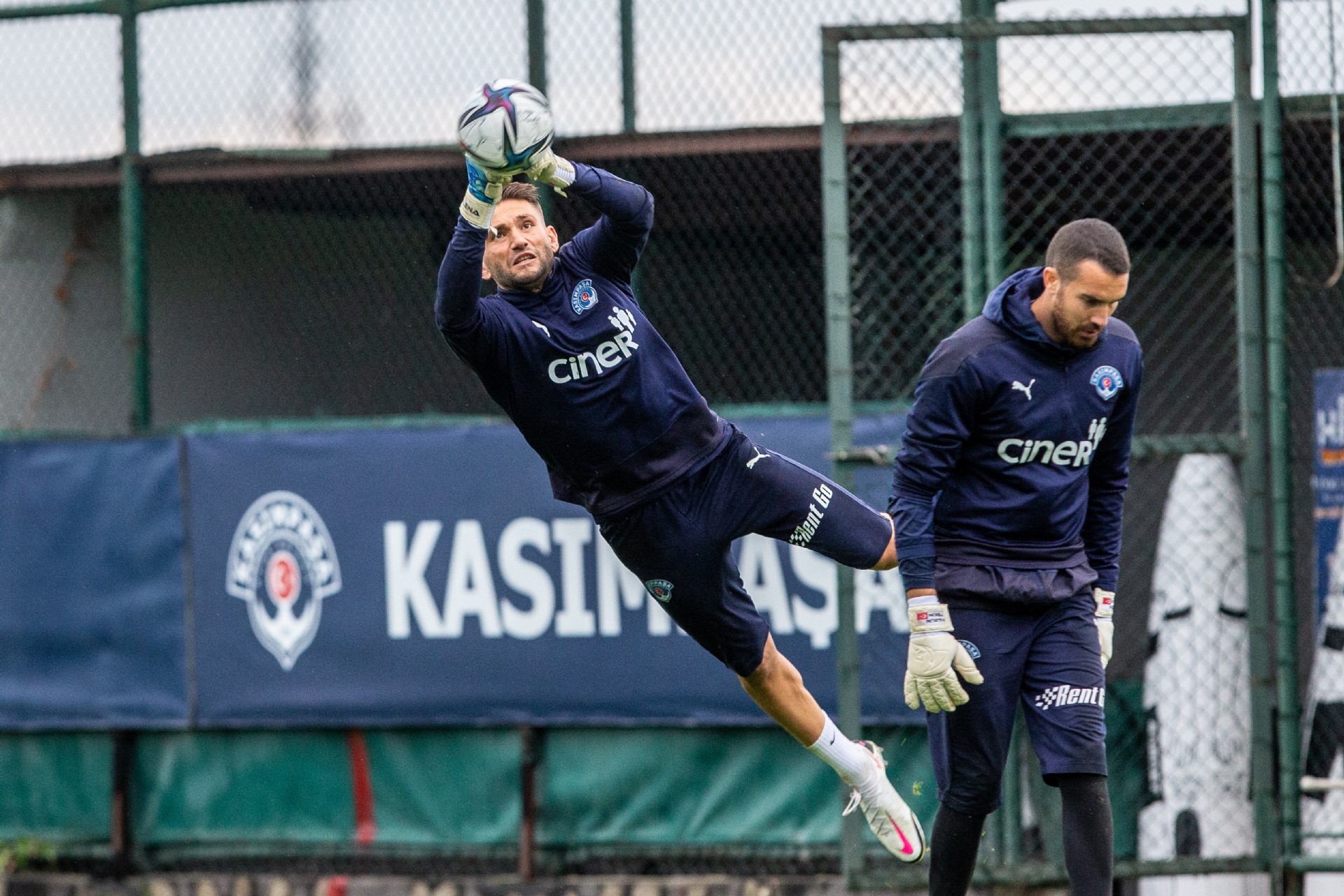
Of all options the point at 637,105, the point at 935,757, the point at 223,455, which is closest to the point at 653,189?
the point at 637,105

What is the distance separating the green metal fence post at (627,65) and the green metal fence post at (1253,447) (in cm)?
260

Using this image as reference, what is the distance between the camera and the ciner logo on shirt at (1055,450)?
5.06m

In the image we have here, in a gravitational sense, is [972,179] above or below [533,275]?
above

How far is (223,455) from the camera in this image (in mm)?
8117

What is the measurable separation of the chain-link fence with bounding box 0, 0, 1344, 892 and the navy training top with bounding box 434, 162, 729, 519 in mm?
2052

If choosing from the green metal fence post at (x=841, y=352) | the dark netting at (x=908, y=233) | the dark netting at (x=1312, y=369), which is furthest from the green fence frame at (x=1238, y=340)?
the dark netting at (x=908, y=233)

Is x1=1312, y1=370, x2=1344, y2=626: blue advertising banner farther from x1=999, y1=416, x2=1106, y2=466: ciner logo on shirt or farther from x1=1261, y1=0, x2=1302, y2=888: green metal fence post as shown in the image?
x1=999, y1=416, x2=1106, y2=466: ciner logo on shirt

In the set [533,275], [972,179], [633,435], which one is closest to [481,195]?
[533,275]

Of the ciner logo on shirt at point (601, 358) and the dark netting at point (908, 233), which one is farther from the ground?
the dark netting at point (908, 233)

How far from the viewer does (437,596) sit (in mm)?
7879

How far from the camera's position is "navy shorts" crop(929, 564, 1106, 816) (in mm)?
5066

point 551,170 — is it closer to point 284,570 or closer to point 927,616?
point 927,616

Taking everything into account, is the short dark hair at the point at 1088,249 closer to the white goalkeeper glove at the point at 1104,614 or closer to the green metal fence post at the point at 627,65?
the white goalkeeper glove at the point at 1104,614

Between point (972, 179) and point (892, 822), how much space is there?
2.73m
